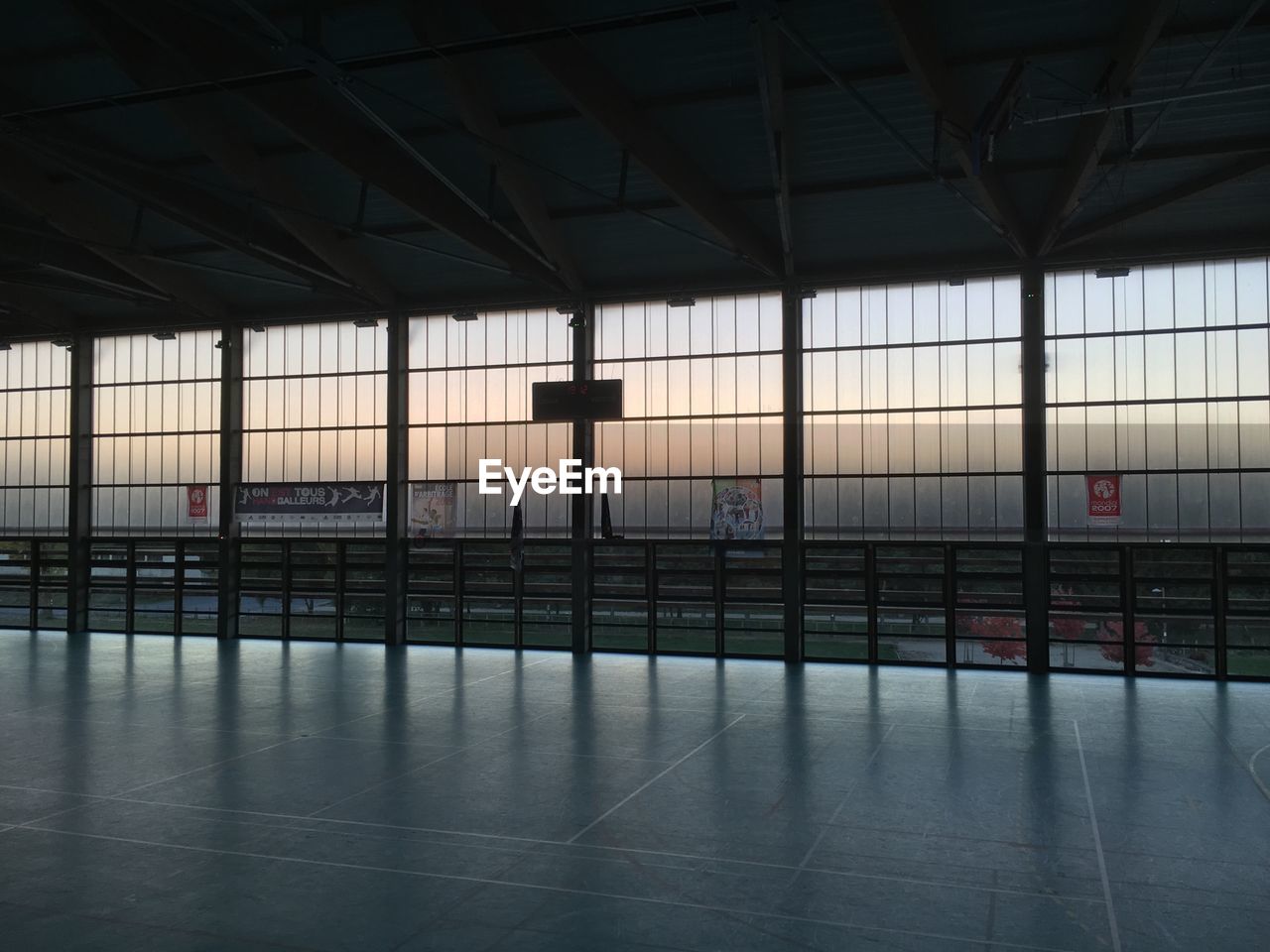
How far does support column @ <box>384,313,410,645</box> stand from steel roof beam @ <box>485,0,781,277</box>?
11957 millimetres

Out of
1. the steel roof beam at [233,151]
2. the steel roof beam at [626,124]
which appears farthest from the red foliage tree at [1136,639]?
the steel roof beam at [233,151]

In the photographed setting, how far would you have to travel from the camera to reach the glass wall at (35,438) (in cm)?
3747

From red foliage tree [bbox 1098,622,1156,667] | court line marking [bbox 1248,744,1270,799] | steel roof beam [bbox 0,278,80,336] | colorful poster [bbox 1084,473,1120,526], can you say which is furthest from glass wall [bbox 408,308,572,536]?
court line marking [bbox 1248,744,1270,799]

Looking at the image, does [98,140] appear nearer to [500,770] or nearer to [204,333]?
[204,333]

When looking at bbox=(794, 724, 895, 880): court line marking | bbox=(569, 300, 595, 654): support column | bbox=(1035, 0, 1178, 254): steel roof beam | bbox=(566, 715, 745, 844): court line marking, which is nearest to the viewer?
bbox=(794, 724, 895, 880): court line marking

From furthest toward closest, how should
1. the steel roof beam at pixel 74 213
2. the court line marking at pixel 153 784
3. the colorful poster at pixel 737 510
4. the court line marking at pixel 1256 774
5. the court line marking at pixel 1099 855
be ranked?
1. the colorful poster at pixel 737 510
2. the steel roof beam at pixel 74 213
3. the court line marking at pixel 1256 774
4. the court line marking at pixel 153 784
5. the court line marking at pixel 1099 855

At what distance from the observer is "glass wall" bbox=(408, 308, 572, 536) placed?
105 feet

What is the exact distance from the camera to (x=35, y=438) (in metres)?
37.9

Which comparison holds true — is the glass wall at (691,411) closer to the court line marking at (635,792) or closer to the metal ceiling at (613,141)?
the metal ceiling at (613,141)

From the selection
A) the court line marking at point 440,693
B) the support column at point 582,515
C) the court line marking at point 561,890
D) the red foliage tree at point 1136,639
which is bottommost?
the court line marking at point 440,693

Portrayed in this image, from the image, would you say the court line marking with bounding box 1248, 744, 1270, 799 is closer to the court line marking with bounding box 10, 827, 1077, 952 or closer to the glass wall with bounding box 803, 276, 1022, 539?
the court line marking with bounding box 10, 827, 1077, 952

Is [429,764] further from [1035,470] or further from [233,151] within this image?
[1035,470]

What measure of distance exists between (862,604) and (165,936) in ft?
72.4

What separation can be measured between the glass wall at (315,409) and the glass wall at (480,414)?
4.51 ft
